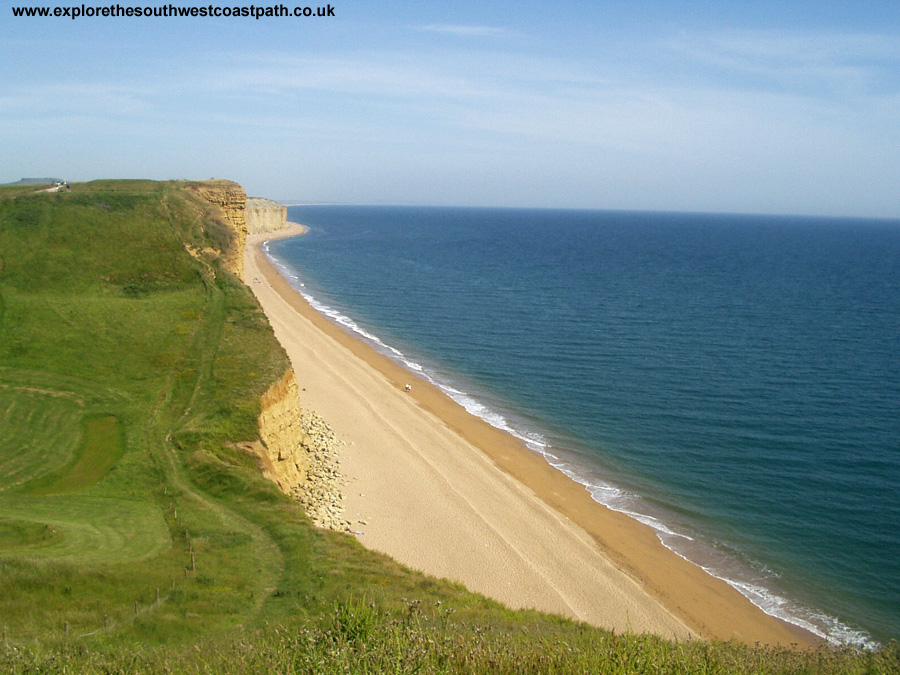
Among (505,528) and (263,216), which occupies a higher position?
(263,216)

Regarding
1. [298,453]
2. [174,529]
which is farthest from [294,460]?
[174,529]

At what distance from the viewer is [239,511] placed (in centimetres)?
2039

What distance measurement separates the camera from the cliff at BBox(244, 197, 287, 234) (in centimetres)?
16538

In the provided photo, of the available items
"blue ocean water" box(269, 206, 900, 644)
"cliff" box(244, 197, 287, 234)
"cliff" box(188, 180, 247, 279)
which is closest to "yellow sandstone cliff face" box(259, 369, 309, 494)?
"blue ocean water" box(269, 206, 900, 644)

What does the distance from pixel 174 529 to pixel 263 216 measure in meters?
166

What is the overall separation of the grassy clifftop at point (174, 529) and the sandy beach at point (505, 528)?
19.4 feet

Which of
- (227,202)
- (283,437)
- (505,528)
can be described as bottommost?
(505,528)

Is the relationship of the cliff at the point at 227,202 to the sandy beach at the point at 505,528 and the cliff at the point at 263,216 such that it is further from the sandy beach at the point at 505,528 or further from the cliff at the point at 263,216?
the cliff at the point at 263,216

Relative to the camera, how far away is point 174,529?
18.4m

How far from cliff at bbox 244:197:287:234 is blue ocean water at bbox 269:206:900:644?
254 ft

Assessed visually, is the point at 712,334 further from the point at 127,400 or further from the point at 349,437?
the point at 127,400

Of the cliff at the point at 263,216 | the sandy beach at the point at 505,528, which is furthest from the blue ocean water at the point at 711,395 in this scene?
the cliff at the point at 263,216

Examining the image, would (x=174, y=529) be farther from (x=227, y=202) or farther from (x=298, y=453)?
(x=227, y=202)

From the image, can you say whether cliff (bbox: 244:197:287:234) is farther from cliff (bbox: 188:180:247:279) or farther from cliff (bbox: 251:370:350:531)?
cliff (bbox: 251:370:350:531)
